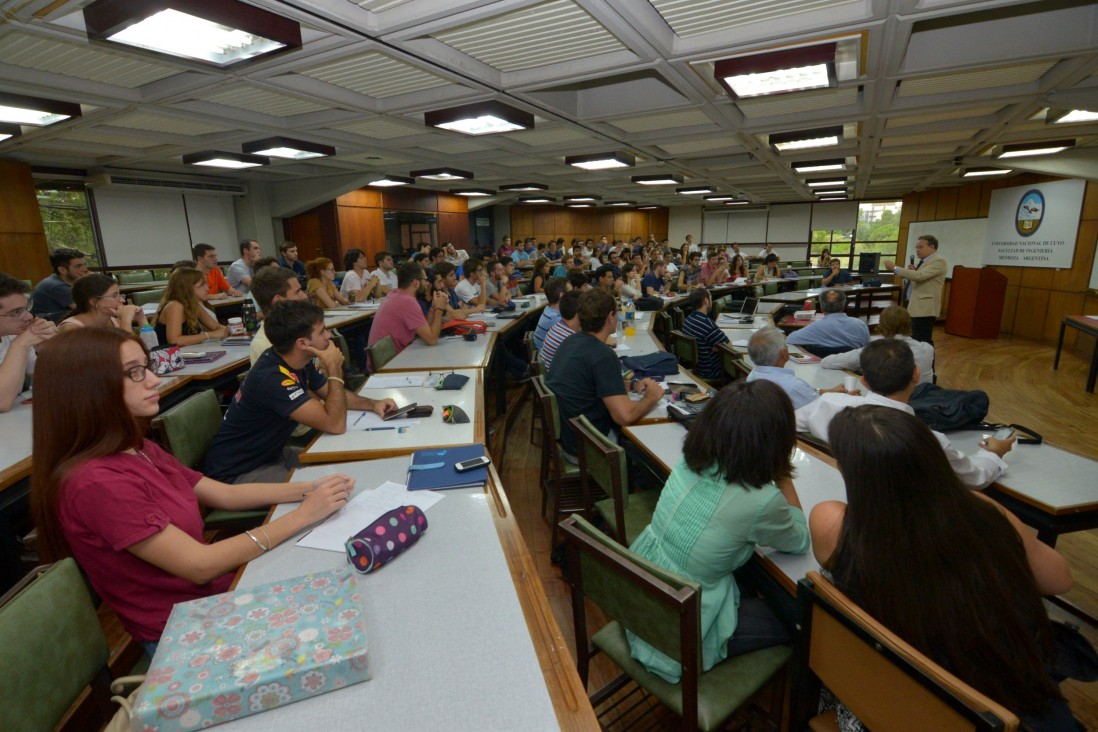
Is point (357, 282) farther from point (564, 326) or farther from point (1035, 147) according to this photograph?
point (1035, 147)

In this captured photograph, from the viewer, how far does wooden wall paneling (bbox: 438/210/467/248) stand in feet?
43.8

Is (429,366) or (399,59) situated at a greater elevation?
(399,59)

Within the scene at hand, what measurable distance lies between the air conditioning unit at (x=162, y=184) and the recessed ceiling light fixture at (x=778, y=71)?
9.10m

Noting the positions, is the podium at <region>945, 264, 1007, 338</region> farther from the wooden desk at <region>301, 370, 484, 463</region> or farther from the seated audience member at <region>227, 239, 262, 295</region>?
the seated audience member at <region>227, 239, 262, 295</region>

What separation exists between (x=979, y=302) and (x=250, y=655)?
11.4 m

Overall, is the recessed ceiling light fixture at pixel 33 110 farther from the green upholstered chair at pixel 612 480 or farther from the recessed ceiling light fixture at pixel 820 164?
the recessed ceiling light fixture at pixel 820 164

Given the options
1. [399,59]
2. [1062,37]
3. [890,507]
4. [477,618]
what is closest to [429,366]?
[399,59]

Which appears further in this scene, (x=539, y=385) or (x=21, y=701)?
(x=539, y=385)

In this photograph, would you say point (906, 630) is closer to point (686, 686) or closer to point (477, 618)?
point (686, 686)

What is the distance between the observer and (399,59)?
3.09 m

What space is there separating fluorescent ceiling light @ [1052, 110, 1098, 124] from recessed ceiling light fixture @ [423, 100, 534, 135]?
4.98 m

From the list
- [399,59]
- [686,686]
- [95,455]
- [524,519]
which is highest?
[399,59]

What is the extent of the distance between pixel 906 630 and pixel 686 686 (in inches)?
20.2

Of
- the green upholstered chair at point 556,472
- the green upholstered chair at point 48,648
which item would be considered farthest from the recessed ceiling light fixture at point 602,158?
the green upholstered chair at point 48,648
